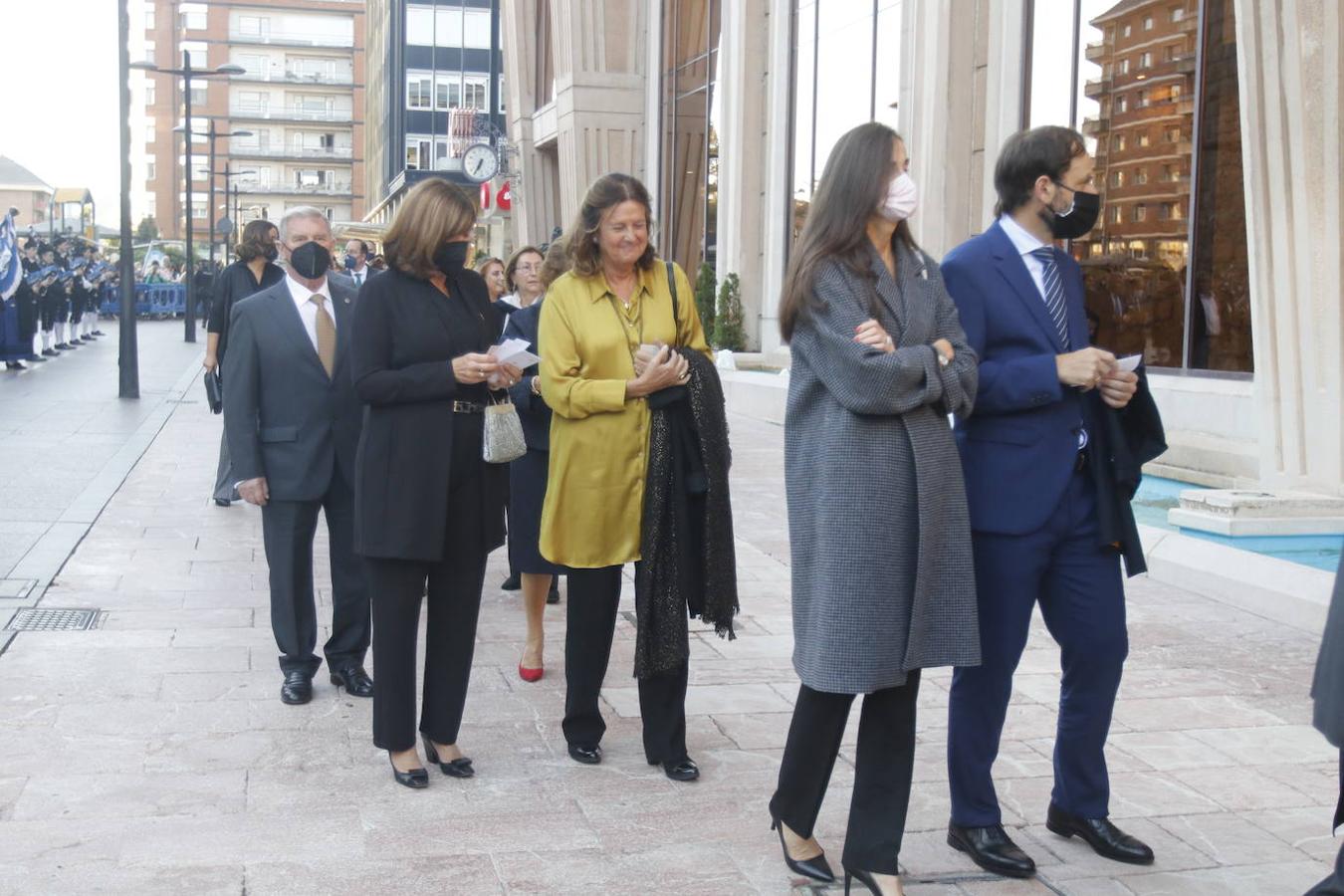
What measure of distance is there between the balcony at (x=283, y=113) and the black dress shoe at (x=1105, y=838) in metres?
121

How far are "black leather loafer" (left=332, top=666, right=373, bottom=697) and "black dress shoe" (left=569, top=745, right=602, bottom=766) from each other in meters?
1.18

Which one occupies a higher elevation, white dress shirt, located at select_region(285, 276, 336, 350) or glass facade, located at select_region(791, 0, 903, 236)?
glass facade, located at select_region(791, 0, 903, 236)

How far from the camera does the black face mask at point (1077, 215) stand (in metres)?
4.16

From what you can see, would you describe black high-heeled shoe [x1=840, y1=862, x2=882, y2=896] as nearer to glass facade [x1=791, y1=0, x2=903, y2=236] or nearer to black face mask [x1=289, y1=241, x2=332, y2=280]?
black face mask [x1=289, y1=241, x2=332, y2=280]

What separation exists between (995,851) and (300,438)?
10.6ft

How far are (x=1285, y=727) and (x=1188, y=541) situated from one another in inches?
127

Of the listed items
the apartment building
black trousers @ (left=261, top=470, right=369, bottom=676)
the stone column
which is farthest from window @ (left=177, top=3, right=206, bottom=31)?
black trousers @ (left=261, top=470, right=369, bottom=676)

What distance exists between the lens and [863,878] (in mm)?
3906

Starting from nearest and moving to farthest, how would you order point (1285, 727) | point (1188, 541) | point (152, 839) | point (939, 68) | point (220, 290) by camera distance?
point (152, 839) < point (1285, 727) < point (1188, 541) < point (220, 290) < point (939, 68)

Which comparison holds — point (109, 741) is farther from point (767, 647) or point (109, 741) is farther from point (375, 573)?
point (767, 647)

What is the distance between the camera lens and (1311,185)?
367 inches

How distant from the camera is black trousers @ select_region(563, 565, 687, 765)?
5.13 metres

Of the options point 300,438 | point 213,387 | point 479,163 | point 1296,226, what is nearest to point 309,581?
point 300,438

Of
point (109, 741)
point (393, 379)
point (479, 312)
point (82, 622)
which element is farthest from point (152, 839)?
point (82, 622)
